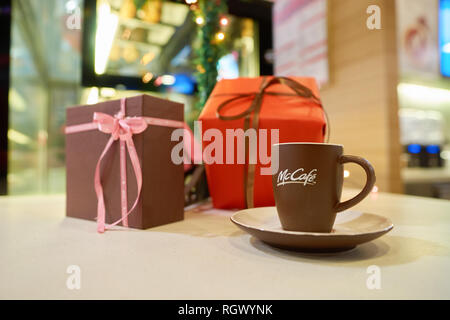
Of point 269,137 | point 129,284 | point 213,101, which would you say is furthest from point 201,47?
point 129,284

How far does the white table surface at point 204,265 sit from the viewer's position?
28 centimetres

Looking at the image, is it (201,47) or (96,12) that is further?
(96,12)

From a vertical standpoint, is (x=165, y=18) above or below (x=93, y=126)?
above

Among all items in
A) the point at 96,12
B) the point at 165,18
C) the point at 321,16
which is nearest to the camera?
the point at 96,12

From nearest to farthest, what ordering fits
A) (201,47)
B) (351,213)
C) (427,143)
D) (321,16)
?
1. (351,213)
2. (201,47)
3. (321,16)
4. (427,143)

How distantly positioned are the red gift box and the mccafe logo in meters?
0.23

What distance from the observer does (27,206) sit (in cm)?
81

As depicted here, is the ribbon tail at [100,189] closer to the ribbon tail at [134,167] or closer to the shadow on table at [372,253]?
the ribbon tail at [134,167]

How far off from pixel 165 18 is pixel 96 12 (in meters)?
0.33

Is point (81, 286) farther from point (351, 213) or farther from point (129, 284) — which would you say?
point (351, 213)

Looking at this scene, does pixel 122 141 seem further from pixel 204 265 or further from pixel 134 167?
pixel 204 265

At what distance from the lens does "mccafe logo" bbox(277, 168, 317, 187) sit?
421 mm

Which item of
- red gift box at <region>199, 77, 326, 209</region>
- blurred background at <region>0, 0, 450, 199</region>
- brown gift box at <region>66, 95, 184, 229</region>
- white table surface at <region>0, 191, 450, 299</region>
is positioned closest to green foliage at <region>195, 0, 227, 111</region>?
blurred background at <region>0, 0, 450, 199</region>

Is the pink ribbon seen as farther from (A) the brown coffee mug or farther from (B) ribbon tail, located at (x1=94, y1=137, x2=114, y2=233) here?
(A) the brown coffee mug
